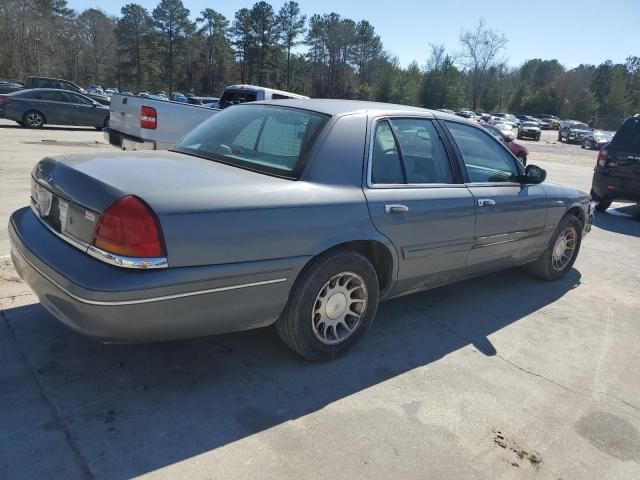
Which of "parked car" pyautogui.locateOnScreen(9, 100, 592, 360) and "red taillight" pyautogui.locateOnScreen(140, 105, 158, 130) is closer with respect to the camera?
"parked car" pyautogui.locateOnScreen(9, 100, 592, 360)

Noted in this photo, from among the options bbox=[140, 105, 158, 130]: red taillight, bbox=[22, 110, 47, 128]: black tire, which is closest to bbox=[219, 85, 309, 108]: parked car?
bbox=[140, 105, 158, 130]: red taillight

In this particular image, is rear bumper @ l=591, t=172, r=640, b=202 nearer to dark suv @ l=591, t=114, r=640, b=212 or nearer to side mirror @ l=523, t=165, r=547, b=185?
dark suv @ l=591, t=114, r=640, b=212

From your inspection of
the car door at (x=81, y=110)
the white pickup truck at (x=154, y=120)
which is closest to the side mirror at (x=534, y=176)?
the white pickup truck at (x=154, y=120)

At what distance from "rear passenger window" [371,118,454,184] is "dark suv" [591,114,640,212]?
273 inches

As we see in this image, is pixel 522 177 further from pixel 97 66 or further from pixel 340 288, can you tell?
pixel 97 66

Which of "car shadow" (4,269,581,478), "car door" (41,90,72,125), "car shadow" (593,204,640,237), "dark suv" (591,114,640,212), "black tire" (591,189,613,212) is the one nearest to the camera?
"car shadow" (4,269,581,478)

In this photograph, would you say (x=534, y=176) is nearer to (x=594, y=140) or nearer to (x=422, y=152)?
(x=422, y=152)

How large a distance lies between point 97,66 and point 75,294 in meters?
95.3

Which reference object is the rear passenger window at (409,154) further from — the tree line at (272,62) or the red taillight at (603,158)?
the tree line at (272,62)

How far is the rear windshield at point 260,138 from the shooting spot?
3.11m

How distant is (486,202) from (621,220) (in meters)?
7.06

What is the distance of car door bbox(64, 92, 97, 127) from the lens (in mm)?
17719

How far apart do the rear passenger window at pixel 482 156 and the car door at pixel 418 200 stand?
0.24 m

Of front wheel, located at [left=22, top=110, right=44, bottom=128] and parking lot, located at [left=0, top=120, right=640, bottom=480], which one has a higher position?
front wheel, located at [left=22, top=110, right=44, bottom=128]
